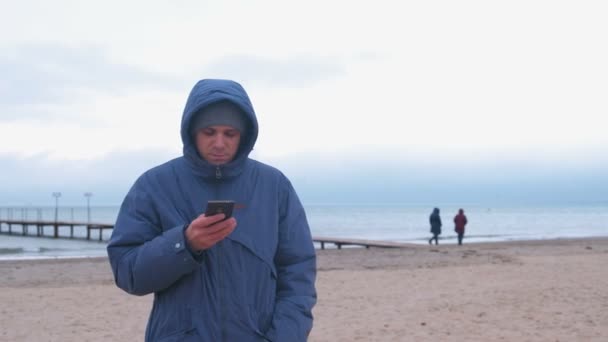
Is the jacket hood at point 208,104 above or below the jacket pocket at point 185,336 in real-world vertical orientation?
above

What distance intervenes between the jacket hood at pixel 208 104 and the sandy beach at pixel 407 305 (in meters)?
5.80

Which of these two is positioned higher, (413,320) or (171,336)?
(171,336)

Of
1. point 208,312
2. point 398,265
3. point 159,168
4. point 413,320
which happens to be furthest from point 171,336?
point 398,265

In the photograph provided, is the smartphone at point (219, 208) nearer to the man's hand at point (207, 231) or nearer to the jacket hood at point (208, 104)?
the man's hand at point (207, 231)

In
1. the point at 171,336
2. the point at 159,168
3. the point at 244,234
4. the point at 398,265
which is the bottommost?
the point at 398,265

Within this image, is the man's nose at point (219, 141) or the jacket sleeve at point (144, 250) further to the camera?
the man's nose at point (219, 141)

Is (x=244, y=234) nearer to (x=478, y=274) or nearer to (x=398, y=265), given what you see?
(x=478, y=274)

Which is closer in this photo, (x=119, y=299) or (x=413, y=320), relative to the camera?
(x=413, y=320)

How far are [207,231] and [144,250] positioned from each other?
229 mm

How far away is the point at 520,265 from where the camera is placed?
15.9m

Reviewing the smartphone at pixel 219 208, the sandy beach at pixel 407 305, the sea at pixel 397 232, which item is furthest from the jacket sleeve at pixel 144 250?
the sea at pixel 397 232

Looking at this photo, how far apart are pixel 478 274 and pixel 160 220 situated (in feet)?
41.5

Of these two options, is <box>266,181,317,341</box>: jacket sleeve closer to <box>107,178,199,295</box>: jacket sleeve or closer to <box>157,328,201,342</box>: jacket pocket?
<box>157,328,201,342</box>: jacket pocket

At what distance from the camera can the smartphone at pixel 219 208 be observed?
1.88 metres
